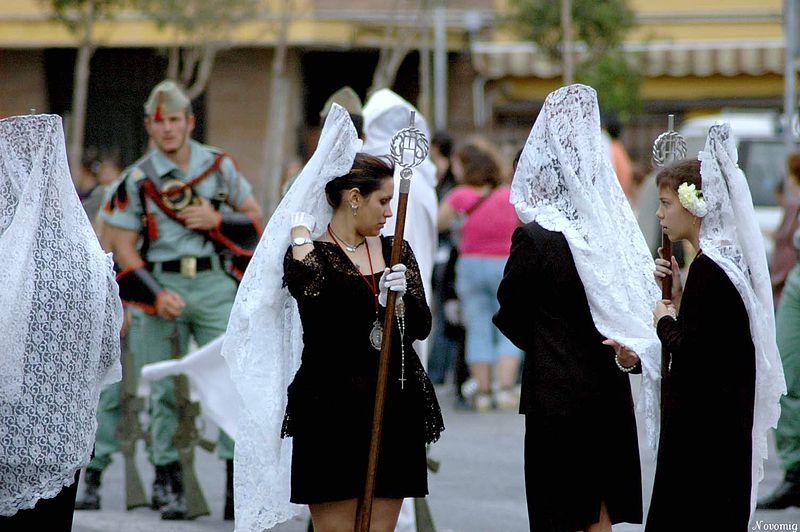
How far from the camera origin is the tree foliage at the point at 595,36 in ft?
73.7

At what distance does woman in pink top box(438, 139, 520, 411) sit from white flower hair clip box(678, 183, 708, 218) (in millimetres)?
6316

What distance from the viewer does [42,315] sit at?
5.19 metres

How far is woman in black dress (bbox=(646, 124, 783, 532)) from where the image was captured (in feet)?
17.8

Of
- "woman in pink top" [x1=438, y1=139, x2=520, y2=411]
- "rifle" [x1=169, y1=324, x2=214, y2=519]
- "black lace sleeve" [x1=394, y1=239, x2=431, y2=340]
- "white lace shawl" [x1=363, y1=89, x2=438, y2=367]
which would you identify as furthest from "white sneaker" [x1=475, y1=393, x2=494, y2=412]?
"black lace sleeve" [x1=394, y1=239, x2=431, y2=340]

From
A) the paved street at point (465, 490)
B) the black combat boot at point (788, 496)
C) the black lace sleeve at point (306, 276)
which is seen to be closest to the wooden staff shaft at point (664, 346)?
the black lace sleeve at point (306, 276)

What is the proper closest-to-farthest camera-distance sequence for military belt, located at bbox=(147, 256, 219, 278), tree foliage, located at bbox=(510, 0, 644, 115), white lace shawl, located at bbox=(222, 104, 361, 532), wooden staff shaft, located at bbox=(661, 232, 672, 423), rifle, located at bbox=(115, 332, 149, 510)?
wooden staff shaft, located at bbox=(661, 232, 672, 423) → white lace shawl, located at bbox=(222, 104, 361, 532) → military belt, located at bbox=(147, 256, 219, 278) → rifle, located at bbox=(115, 332, 149, 510) → tree foliage, located at bbox=(510, 0, 644, 115)

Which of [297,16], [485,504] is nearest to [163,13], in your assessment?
[297,16]

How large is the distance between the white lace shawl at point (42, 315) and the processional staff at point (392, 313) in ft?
3.07

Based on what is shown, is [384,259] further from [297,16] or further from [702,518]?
[297,16]

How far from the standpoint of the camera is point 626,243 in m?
5.86

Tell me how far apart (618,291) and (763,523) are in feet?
8.37

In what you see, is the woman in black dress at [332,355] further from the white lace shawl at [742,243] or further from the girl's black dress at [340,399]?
the white lace shawl at [742,243]

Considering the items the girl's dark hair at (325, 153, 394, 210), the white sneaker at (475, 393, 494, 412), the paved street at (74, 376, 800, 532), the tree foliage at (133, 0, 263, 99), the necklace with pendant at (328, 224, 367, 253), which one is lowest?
the paved street at (74, 376, 800, 532)

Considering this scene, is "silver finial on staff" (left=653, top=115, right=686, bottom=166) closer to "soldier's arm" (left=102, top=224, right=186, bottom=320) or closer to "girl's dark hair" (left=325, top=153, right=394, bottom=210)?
"girl's dark hair" (left=325, top=153, right=394, bottom=210)
